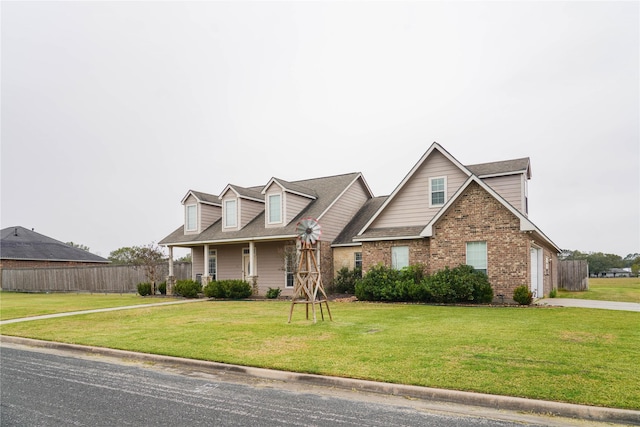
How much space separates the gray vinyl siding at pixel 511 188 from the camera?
68.8ft

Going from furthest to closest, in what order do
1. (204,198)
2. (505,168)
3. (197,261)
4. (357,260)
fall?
(197,261) < (204,198) < (357,260) < (505,168)

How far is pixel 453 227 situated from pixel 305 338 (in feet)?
36.6

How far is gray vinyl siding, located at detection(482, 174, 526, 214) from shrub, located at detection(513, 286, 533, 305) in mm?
4555

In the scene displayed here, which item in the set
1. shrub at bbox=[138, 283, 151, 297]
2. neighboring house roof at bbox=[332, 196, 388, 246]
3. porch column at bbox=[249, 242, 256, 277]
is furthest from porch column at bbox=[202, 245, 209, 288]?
neighboring house roof at bbox=[332, 196, 388, 246]

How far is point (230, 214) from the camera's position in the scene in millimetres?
28484

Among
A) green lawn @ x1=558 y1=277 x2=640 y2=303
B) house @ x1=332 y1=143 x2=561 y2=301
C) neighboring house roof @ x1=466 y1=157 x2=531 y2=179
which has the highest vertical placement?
neighboring house roof @ x1=466 y1=157 x2=531 y2=179

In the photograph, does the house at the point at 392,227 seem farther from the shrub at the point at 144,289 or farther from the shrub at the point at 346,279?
the shrub at the point at 144,289

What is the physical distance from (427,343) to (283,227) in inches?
661

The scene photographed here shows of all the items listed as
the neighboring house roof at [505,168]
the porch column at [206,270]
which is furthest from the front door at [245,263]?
the neighboring house roof at [505,168]

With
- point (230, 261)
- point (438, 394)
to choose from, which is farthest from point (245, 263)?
point (438, 394)

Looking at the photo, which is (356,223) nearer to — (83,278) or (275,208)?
(275,208)

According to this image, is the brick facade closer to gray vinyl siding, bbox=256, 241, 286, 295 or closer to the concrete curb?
gray vinyl siding, bbox=256, 241, 286, 295

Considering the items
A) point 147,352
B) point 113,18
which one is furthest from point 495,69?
point 147,352

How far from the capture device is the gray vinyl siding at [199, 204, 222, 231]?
30.0 metres
